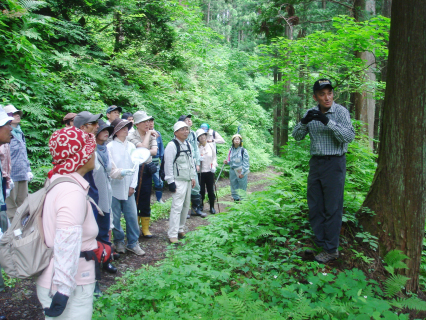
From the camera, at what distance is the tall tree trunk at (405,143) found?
3.52 m

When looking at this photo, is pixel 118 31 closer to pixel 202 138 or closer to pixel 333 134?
pixel 202 138

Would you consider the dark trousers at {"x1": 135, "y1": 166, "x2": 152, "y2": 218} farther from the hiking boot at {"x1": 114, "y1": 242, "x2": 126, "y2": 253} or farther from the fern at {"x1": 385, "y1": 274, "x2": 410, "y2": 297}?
the fern at {"x1": 385, "y1": 274, "x2": 410, "y2": 297}

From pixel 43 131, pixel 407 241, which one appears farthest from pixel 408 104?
pixel 43 131

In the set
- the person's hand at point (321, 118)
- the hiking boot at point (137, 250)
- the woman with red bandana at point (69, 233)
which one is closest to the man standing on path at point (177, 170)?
the hiking boot at point (137, 250)

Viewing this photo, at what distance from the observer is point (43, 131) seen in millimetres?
7270

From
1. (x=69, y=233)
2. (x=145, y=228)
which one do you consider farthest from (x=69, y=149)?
(x=145, y=228)

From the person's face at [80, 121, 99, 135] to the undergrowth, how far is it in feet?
6.80

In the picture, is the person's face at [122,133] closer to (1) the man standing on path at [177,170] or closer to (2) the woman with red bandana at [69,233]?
(1) the man standing on path at [177,170]

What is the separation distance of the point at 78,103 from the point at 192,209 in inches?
170

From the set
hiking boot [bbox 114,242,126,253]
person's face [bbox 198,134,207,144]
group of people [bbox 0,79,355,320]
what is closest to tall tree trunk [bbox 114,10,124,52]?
person's face [bbox 198,134,207,144]

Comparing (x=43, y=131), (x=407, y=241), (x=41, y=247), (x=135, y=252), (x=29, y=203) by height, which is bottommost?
(x=135, y=252)

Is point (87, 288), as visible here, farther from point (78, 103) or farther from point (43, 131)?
point (78, 103)

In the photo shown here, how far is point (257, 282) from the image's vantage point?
3.44 meters

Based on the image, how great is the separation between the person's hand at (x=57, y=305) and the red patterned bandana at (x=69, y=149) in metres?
0.85
